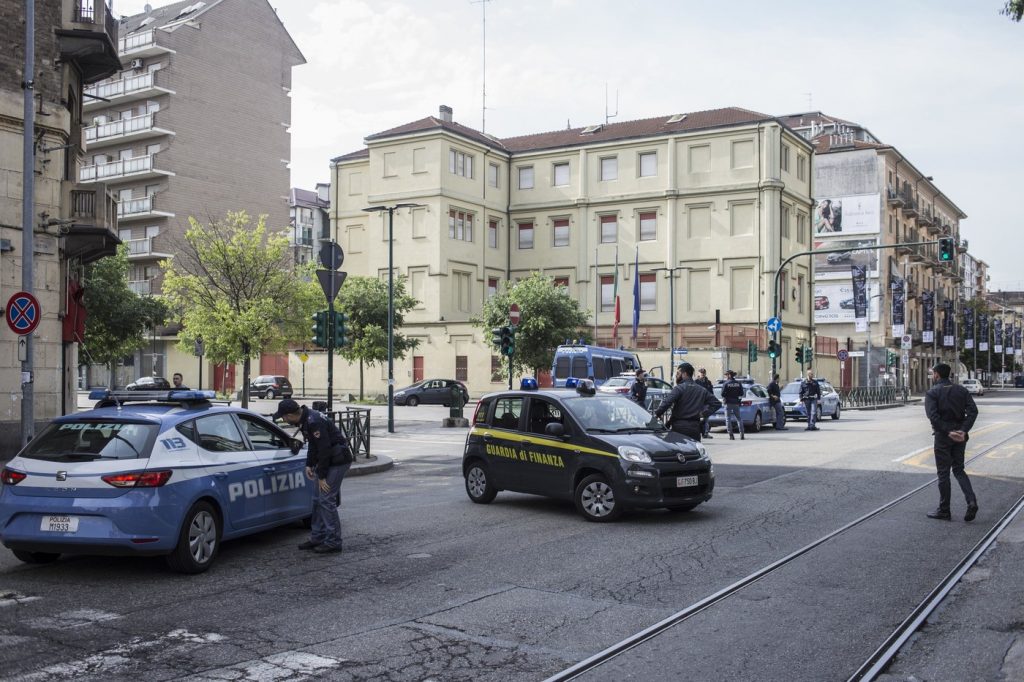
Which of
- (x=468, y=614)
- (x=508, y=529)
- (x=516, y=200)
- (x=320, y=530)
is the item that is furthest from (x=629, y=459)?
(x=516, y=200)

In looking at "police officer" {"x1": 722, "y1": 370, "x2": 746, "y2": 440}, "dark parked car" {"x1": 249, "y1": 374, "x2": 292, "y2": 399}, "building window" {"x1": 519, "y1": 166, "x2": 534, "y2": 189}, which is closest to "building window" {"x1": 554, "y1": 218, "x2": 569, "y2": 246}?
"building window" {"x1": 519, "y1": 166, "x2": 534, "y2": 189}

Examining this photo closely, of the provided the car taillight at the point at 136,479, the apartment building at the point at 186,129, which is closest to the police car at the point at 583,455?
the car taillight at the point at 136,479

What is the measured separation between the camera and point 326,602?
736 centimetres

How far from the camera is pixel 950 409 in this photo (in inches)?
439

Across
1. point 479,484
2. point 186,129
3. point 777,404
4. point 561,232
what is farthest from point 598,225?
point 479,484

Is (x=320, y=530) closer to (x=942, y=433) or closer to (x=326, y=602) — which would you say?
(x=326, y=602)

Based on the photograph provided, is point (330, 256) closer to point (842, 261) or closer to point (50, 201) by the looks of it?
point (50, 201)

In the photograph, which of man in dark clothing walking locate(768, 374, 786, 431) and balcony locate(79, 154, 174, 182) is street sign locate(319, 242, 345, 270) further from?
balcony locate(79, 154, 174, 182)

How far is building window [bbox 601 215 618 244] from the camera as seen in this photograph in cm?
5997

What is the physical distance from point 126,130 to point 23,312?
49.7 meters

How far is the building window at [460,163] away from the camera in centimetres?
5775

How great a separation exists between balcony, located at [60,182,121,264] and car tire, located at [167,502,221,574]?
13.5 m

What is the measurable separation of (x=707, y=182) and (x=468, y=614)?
173 feet

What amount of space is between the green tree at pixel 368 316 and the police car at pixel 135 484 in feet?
134
